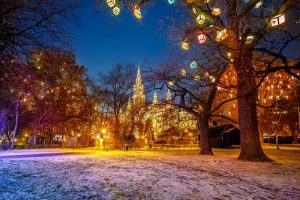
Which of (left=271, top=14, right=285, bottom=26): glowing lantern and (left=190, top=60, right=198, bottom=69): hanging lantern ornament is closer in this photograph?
(left=271, top=14, right=285, bottom=26): glowing lantern

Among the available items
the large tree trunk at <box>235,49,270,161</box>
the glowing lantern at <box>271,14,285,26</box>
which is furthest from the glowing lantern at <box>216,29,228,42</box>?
the large tree trunk at <box>235,49,270,161</box>

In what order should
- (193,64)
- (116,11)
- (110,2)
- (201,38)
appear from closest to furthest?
1. (110,2)
2. (116,11)
3. (201,38)
4. (193,64)

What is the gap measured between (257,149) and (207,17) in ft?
27.7

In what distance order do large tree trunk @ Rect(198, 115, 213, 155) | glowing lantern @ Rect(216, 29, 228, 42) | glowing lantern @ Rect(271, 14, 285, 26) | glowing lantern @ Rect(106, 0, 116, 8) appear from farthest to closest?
large tree trunk @ Rect(198, 115, 213, 155)
glowing lantern @ Rect(216, 29, 228, 42)
glowing lantern @ Rect(271, 14, 285, 26)
glowing lantern @ Rect(106, 0, 116, 8)

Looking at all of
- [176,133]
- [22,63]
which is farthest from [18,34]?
[176,133]

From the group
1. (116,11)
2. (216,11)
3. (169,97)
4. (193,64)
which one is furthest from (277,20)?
(169,97)

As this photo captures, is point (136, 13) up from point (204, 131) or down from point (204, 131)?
up

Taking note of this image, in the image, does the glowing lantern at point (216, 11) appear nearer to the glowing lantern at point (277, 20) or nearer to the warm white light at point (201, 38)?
the warm white light at point (201, 38)

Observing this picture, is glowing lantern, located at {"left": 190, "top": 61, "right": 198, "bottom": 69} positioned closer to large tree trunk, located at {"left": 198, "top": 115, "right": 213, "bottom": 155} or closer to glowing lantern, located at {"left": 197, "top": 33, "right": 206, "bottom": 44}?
glowing lantern, located at {"left": 197, "top": 33, "right": 206, "bottom": 44}

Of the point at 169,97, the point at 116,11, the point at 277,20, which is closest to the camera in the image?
the point at 116,11

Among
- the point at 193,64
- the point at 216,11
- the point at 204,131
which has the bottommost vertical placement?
the point at 204,131

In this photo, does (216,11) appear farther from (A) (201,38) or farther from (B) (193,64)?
(B) (193,64)

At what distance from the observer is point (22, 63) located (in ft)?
22.9

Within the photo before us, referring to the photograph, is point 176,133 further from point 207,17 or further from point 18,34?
point 18,34
